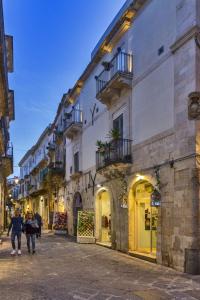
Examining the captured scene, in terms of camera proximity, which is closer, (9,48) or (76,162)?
(9,48)

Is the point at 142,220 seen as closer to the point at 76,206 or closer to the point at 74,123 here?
the point at 74,123

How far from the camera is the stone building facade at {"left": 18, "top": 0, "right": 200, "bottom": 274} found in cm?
1206

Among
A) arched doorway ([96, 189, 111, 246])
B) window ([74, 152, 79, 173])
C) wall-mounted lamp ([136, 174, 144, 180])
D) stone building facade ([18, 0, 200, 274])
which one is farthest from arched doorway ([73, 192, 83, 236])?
wall-mounted lamp ([136, 174, 144, 180])

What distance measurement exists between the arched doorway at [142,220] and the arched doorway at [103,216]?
4.01 meters

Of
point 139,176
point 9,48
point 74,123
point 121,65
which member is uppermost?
point 9,48

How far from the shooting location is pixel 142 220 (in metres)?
16.1

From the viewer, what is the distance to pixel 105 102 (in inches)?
756

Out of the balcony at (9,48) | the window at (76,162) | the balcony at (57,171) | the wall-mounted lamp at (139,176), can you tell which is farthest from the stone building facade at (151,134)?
the balcony at (57,171)

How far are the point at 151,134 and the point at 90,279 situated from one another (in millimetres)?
5788

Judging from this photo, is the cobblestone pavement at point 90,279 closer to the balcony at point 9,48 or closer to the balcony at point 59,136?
the balcony at point 9,48

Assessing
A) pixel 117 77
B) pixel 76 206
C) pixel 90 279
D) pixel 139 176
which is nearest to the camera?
pixel 90 279

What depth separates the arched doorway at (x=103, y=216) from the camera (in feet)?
68.0

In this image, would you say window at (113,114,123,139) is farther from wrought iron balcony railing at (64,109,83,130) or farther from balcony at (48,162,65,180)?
balcony at (48,162,65,180)

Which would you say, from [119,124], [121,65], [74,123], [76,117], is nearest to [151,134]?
[119,124]
